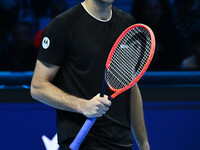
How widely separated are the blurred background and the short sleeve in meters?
1.34

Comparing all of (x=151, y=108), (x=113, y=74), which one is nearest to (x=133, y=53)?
(x=113, y=74)

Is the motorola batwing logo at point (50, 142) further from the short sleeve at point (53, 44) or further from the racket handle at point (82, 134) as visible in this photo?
the short sleeve at point (53, 44)

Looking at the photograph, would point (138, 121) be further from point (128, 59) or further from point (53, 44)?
→ point (53, 44)

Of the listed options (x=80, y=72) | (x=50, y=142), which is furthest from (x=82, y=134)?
(x=50, y=142)

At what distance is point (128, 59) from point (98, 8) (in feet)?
1.03

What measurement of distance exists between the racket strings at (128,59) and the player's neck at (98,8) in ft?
0.51

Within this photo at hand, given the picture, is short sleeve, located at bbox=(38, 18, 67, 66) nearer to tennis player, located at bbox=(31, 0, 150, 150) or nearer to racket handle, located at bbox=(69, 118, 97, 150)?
tennis player, located at bbox=(31, 0, 150, 150)

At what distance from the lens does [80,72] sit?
2211mm

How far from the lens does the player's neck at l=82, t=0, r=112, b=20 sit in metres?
2.25

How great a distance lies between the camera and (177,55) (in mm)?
4281

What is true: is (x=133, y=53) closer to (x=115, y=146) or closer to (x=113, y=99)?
(x=113, y=99)

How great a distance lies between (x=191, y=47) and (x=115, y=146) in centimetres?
230

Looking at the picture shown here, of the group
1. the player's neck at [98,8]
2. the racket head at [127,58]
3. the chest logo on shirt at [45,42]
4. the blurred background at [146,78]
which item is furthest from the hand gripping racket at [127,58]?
the blurred background at [146,78]

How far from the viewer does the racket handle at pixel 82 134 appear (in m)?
2.11
